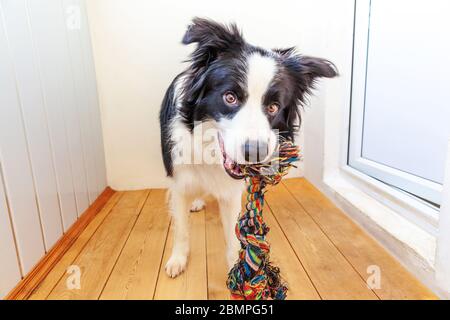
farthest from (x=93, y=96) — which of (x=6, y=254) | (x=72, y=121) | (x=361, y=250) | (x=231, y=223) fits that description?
(x=361, y=250)

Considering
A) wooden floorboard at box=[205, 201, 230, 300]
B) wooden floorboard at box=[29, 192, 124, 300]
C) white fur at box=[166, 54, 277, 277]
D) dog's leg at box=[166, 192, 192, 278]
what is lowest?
wooden floorboard at box=[205, 201, 230, 300]

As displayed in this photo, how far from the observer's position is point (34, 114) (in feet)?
3.92

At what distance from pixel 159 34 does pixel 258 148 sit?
4.34 ft

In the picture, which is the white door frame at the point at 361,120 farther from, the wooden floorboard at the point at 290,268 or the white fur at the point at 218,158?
the white fur at the point at 218,158

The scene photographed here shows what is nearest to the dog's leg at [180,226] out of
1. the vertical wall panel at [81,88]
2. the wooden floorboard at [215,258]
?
the wooden floorboard at [215,258]

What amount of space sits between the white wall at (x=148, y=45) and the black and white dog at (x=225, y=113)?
73 centimetres

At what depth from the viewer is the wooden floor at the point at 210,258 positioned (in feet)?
3.43

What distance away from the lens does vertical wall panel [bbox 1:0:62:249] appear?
1082 mm

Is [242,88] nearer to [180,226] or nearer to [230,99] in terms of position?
[230,99]

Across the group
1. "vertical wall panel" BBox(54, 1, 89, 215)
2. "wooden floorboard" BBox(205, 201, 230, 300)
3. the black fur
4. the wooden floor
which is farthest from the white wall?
the black fur

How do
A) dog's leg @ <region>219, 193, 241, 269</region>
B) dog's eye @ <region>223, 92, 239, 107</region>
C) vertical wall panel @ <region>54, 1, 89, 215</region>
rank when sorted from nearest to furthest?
dog's eye @ <region>223, 92, 239, 107</region>
dog's leg @ <region>219, 193, 241, 269</region>
vertical wall panel @ <region>54, 1, 89, 215</region>

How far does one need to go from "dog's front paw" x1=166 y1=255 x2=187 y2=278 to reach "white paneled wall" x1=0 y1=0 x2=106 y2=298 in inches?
19.2

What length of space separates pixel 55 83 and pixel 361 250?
1468 millimetres

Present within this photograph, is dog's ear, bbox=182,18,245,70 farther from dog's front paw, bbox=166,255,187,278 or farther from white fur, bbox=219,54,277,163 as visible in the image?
dog's front paw, bbox=166,255,187,278
